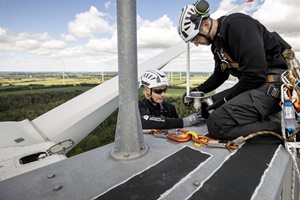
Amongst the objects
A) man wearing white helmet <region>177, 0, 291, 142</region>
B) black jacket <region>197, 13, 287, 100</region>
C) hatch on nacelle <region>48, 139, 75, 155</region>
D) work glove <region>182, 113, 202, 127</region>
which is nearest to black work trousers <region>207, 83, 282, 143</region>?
man wearing white helmet <region>177, 0, 291, 142</region>

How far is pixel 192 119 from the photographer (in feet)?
9.84

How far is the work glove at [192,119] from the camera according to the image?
295cm

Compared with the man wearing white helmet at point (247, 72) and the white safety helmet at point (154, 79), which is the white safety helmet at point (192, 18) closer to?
the man wearing white helmet at point (247, 72)

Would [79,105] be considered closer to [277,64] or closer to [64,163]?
[64,163]

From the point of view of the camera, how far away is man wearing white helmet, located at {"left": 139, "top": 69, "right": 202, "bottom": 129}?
114 inches

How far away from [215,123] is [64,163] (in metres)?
1.65

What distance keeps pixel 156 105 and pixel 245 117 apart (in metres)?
1.61

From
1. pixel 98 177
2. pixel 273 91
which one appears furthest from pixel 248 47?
pixel 98 177

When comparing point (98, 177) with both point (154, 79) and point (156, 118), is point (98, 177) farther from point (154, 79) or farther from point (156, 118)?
point (154, 79)

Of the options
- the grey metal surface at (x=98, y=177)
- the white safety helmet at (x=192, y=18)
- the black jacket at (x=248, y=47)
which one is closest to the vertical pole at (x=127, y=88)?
the grey metal surface at (x=98, y=177)

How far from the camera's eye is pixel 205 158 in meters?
1.79

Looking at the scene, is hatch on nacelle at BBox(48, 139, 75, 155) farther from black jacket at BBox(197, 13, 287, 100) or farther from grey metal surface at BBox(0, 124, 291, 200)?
black jacket at BBox(197, 13, 287, 100)

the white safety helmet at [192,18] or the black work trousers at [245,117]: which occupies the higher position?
the white safety helmet at [192,18]

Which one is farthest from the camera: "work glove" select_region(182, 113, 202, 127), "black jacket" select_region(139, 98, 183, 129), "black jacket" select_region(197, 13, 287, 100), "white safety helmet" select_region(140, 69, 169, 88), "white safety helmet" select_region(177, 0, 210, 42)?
"white safety helmet" select_region(140, 69, 169, 88)
